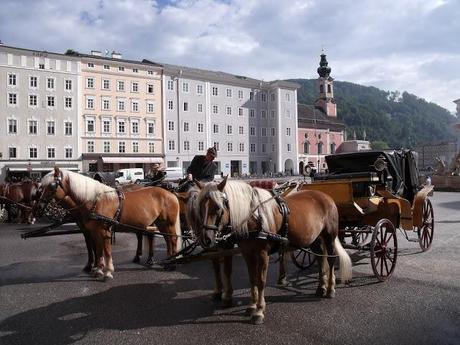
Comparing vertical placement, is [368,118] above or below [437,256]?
above

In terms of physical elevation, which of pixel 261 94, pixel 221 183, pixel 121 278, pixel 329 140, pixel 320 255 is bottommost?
pixel 121 278

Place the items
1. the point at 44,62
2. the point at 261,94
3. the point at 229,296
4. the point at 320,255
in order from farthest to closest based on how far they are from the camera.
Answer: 1. the point at 261,94
2. the point at 44,62
3. the point at 320,255
4. the point at 229,296

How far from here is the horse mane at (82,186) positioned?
689cm

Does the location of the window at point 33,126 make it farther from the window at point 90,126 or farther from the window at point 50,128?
the window at point 90,126

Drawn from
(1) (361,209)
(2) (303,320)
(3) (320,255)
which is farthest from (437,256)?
(2) (303,320)

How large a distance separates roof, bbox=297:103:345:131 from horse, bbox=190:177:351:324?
72.5 m

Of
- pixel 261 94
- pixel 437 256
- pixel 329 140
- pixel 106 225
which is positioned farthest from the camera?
pixel 329 140

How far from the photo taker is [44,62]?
50156mm

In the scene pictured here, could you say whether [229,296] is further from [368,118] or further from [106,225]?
[368,118]

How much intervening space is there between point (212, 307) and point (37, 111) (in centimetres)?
5123

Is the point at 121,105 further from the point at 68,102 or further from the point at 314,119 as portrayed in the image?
the point at 314,119

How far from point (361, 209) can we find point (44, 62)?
5189 cm

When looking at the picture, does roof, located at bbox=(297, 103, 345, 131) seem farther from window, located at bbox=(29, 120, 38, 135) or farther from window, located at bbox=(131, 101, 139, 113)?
window, located at bbox=(29, 120, 38, 135)

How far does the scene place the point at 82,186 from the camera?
697 cm
